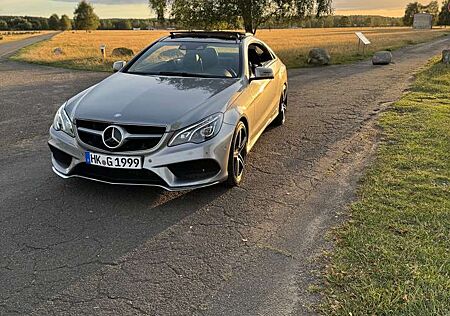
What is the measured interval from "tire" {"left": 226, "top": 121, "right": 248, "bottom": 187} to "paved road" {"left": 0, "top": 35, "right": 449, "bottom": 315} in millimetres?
141

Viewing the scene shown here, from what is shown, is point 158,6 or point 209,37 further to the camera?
point 158,6

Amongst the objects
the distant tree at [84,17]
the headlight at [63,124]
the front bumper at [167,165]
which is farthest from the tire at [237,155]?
the distant tree at [84,17]

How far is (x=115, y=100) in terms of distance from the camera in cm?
418

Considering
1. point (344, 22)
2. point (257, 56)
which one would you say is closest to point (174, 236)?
point (257, 56)

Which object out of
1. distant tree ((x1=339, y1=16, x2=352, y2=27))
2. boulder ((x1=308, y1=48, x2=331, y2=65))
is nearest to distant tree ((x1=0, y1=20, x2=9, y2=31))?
distant tree ((x1=339, y1=16, x2=352, y2=27))

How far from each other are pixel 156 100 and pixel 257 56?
7.79 ft

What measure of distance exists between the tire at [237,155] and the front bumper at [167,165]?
0.12m

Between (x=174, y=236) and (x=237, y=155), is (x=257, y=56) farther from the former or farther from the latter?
(x=174, y=236)

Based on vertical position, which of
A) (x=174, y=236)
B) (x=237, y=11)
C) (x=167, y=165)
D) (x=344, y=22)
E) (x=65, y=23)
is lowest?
(x=174, y=236)

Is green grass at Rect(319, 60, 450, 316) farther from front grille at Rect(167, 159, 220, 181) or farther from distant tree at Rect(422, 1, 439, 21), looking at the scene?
distant tree at Rect(422, 1, 439, 21)

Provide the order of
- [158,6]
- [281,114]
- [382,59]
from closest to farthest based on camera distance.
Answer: [281,114] < [382,59] < [158,6]

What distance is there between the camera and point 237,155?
4.36 m

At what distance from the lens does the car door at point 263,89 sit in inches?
205

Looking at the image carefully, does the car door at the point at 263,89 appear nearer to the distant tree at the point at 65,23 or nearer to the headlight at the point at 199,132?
the headlight at the point at 199,132
